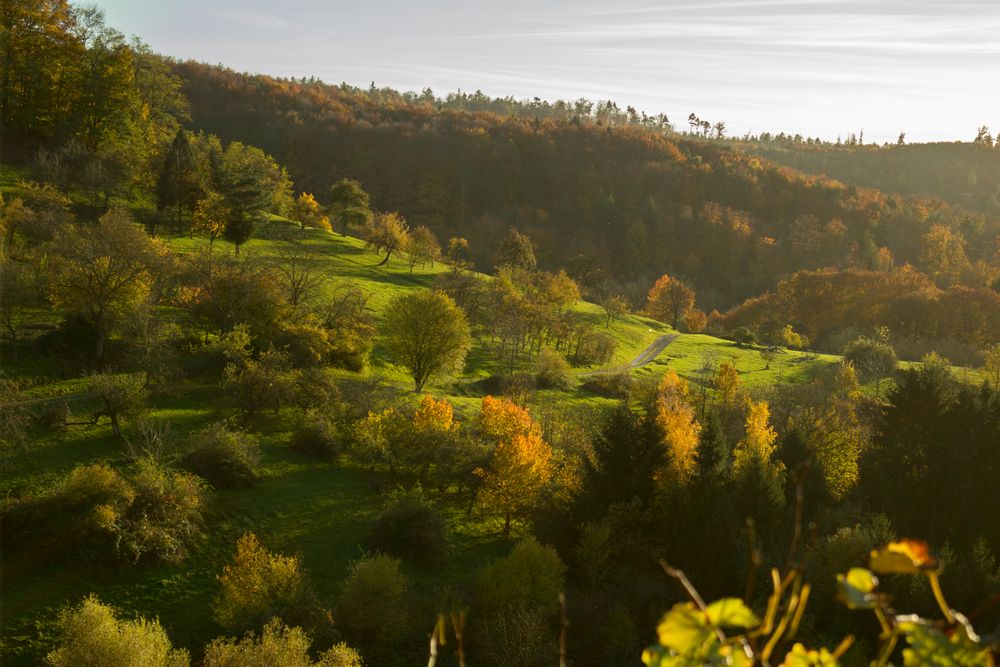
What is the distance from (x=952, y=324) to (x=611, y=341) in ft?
213

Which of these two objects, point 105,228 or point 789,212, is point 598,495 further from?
point 789,212

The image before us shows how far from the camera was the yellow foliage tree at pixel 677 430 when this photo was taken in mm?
35688

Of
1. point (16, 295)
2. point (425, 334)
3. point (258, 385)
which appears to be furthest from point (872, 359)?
point (16, 295)

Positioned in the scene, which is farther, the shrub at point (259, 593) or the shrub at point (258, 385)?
the shrub at point (258, 385)

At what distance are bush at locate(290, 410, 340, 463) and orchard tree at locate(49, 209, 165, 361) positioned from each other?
12.2m

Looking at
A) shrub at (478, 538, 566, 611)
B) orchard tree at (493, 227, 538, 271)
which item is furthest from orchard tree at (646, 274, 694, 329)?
shrub at (478, 538, 566, 611)

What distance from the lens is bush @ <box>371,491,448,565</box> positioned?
31.6 metres

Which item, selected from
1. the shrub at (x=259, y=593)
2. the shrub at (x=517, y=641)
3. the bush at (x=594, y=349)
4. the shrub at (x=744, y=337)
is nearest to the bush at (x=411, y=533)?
the shrub at (x=259, y=593)

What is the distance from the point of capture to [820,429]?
44781mm

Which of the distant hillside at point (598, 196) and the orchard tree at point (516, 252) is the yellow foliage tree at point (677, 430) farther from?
the distant hillside at point (598, 196)

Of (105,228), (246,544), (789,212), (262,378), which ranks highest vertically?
(789,212)

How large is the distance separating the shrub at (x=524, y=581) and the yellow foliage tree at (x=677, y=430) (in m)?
9.51

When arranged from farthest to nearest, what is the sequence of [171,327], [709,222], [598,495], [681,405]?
1. [709,222]
2. [681,405]
3. [171,327]
4. [598,495]

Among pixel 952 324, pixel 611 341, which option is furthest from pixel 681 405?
pixel 952 324
